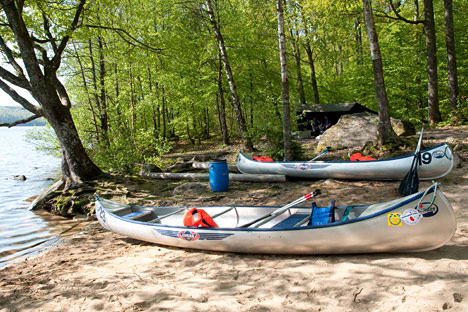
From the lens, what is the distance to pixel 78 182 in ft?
32.4

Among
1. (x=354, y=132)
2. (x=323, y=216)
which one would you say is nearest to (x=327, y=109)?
(x=354, y=132)

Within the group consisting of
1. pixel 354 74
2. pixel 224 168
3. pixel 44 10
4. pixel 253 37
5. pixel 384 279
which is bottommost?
pixel 384 279

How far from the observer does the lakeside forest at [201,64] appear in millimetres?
9883

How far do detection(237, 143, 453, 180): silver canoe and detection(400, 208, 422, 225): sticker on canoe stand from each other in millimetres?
3953

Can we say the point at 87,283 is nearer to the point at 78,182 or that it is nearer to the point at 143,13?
the point at 78,182

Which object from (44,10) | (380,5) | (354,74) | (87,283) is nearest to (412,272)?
(87,283)

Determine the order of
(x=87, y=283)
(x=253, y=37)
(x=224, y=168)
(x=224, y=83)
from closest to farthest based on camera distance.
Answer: (x=87, y=283)
(x=224, y=168)
(x=253, y=37)
(x=224, y=83)

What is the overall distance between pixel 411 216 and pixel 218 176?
563 cm

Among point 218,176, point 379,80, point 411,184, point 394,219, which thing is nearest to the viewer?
point 394,219

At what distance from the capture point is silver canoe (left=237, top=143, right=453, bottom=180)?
22.9ft

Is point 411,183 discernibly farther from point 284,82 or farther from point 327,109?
point 327,109

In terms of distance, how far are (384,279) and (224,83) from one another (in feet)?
61.3

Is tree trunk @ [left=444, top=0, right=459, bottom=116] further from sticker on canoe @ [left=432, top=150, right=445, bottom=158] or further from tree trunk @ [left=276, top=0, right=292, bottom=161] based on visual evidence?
sticker on canoe @ [left=432, top=150, right=445, bottom=158]

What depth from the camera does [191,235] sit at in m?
4.95
